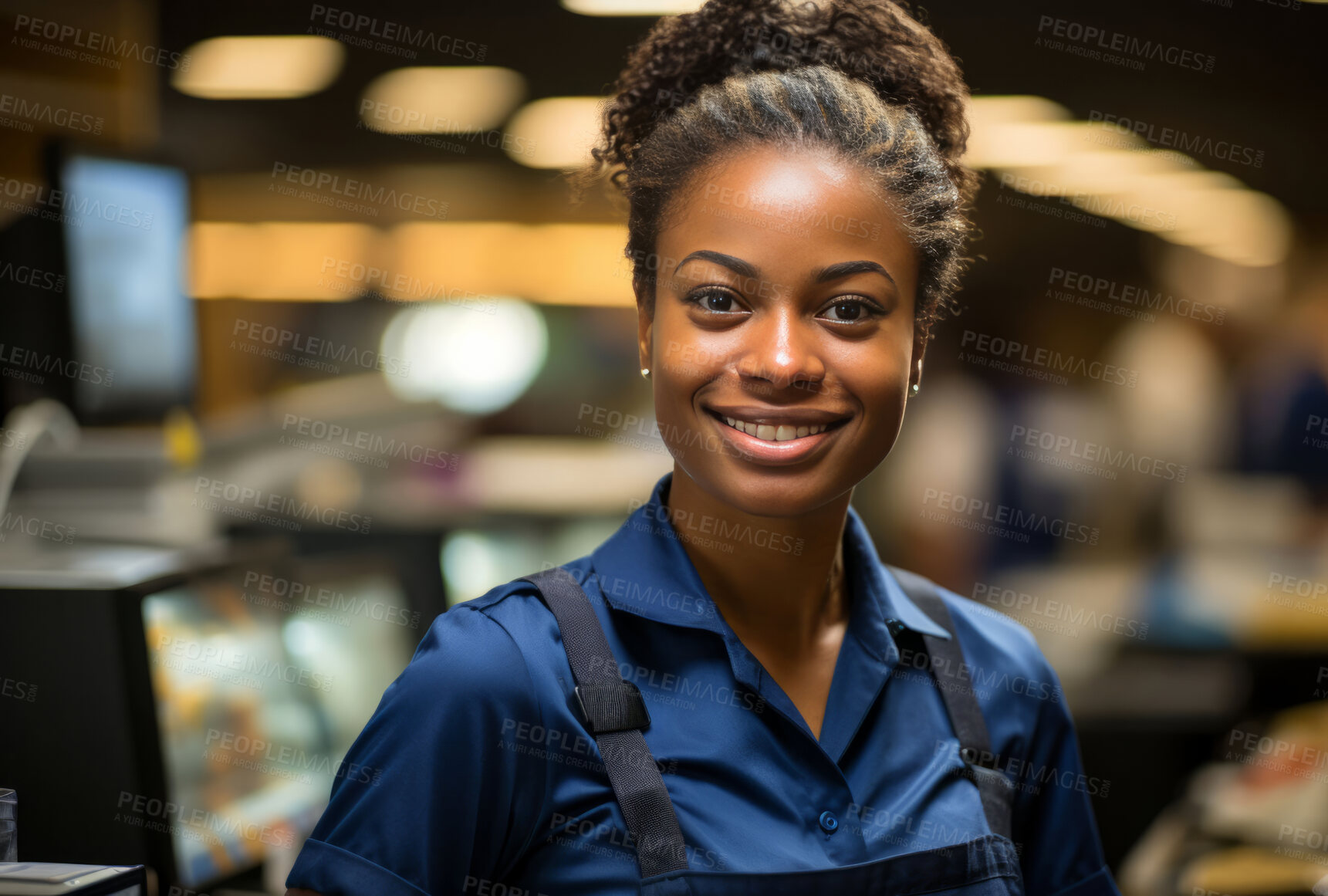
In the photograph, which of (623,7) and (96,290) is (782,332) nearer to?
(96,290)

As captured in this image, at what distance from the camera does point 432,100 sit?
331 cm

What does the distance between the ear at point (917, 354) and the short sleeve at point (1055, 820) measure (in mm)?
436

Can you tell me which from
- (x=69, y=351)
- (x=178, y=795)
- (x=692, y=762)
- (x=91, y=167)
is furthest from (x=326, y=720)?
(x=692, y=762)

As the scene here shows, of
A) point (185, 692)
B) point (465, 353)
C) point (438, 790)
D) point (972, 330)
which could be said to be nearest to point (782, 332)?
point (438, 790)

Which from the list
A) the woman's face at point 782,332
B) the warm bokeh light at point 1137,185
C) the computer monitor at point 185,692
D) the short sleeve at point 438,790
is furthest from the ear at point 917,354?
the warm bokeh light at point 1137,185

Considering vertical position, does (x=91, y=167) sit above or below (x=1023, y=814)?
above

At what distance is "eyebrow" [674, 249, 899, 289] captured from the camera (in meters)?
1.13

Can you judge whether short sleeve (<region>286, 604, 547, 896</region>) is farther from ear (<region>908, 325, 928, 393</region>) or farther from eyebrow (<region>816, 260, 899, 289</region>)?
ear (<region>908, 325, 928, 393</region>)

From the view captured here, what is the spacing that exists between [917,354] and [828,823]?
0.60 m

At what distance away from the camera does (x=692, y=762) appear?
108 cm

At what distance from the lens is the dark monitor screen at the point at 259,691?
1808 mm

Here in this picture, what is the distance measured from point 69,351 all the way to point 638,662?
159 centimetres

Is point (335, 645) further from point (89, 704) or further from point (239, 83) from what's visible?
point (239, 83)

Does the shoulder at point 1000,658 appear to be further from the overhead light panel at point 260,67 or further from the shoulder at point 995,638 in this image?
the overhead light panel at point 260,67
